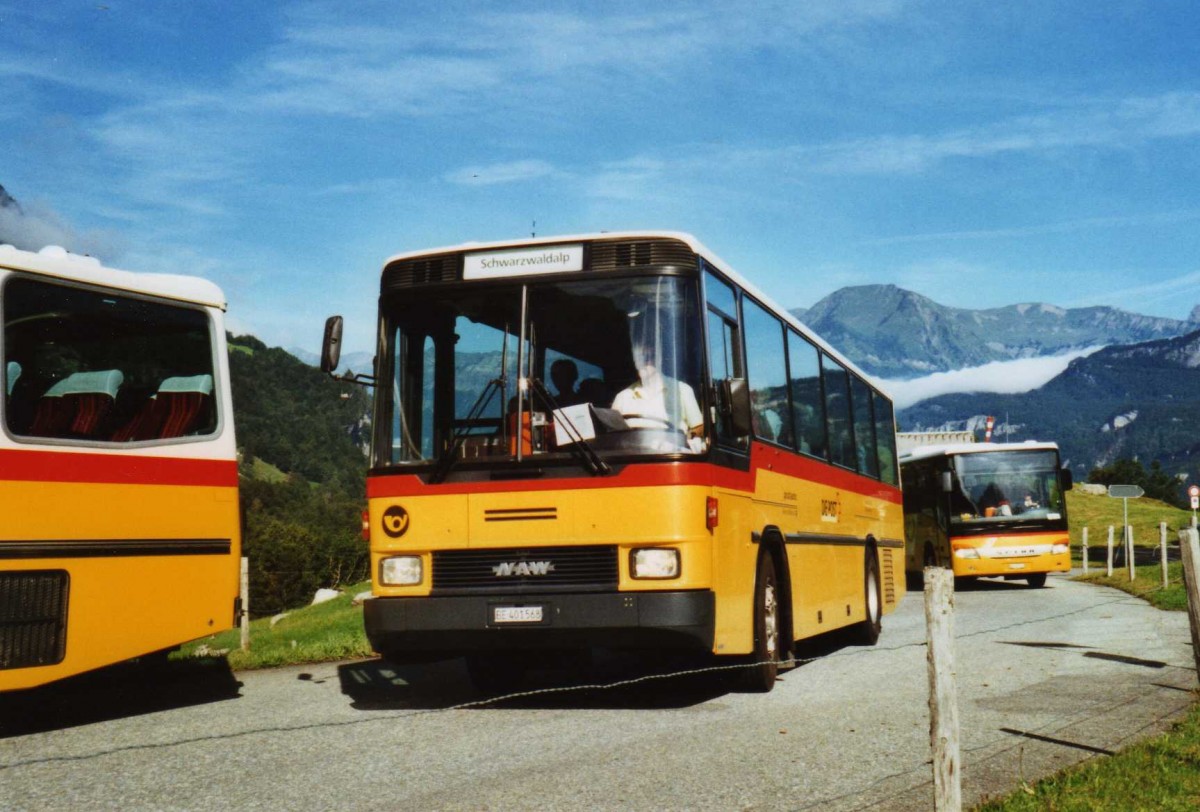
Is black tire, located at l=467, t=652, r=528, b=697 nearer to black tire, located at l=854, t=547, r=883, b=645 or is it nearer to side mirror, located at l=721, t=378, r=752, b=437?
side mirror, located at l=721, t=378, r=752, b=437

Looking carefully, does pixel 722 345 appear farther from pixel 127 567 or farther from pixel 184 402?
pixel 127 567

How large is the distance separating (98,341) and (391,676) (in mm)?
4595

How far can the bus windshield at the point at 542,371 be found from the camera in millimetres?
9000

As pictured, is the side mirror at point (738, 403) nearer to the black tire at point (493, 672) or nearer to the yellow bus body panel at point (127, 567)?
the black tire at point (493, 672)

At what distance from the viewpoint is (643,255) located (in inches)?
364

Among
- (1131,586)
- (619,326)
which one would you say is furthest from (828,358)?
(1131,586)

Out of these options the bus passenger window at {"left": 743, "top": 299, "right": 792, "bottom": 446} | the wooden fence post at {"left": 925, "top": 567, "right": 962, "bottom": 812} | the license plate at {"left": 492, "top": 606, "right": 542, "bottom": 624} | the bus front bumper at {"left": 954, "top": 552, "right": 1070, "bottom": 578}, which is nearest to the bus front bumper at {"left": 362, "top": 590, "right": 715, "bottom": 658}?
the license plate at {"left": 492, "top": 606, "right": 542, "bottom": 624}

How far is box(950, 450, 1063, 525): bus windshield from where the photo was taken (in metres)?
28.5

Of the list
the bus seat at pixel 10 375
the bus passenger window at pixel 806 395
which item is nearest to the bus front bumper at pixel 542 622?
the bus seat at pixel 10 375

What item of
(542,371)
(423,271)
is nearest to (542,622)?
(542,371)

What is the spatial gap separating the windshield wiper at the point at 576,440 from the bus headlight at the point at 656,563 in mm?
595

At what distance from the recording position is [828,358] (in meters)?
14.5

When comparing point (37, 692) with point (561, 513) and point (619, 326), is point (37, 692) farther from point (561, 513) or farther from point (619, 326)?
point (619, 326)

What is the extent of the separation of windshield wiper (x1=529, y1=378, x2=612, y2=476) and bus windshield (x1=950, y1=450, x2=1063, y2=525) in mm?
21135
